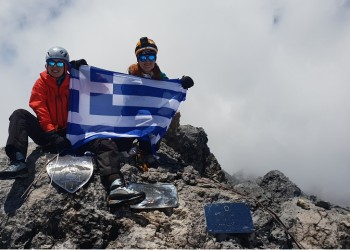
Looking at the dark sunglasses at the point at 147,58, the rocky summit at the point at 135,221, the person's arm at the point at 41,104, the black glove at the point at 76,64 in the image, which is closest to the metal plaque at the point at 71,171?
the rocky summit at the point at 135,221

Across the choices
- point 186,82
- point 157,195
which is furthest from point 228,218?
point 186,82

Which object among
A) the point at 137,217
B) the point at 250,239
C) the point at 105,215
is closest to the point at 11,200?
the point at 105,215

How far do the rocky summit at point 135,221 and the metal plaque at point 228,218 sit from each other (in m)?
0.11

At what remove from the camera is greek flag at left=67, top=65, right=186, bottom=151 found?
25.2 feet

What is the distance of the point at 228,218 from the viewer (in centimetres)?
600

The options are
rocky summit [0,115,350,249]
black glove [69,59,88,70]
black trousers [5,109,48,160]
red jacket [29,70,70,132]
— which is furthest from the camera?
black glove [69,59,88,70]

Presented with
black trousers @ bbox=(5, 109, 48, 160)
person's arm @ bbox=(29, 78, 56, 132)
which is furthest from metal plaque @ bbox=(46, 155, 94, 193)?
person's arm @ bbox=(29, 78, 56, 132)

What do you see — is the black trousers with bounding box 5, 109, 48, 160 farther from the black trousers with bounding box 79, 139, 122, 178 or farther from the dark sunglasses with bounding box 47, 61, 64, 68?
the dark sunglasses with bounding box 47, 61, 64, 68

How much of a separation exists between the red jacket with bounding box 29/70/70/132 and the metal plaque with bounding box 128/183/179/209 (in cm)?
218

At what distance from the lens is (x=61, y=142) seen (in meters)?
7.11

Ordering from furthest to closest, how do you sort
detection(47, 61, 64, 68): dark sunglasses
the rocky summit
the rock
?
detection(47, 61, 64, 68): dark sunglasses, the rock, the rocky summit

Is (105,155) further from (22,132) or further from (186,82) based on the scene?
(186,82)

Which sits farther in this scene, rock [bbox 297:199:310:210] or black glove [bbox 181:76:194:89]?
black glove [bbox 181:76:194:89]

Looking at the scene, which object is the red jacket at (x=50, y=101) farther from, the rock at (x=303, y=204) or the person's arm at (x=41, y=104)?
the rock at (x=303, y=204)
